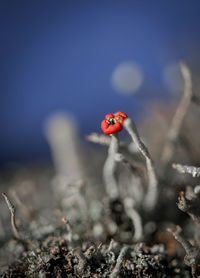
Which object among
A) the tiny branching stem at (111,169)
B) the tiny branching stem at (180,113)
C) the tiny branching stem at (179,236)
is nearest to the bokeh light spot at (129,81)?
the tiny branching stem at (180,113)

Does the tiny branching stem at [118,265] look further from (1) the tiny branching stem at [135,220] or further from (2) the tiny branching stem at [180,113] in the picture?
(2) the tiny branching stem at [180,113]

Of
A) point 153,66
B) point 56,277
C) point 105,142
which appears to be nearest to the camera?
point 56,277

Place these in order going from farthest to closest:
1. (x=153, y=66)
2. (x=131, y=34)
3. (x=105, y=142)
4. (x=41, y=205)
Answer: (x=131, y=34) < (x=153, y=66) < (x=41, y=205) < (x=105, y=142)

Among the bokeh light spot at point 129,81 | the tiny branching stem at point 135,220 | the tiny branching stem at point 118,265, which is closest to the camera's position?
the tiny branching stem at point 118,265

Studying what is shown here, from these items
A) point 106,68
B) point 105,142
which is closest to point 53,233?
point 105,142

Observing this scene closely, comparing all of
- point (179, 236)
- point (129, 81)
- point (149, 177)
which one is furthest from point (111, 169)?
point (129, 81)

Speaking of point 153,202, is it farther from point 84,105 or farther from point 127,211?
point 84,105
